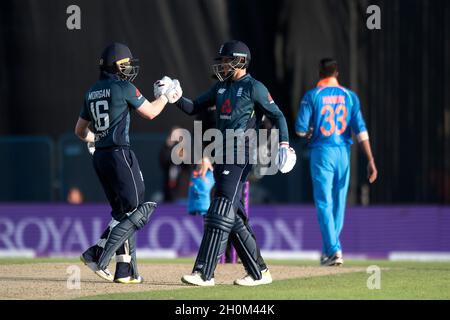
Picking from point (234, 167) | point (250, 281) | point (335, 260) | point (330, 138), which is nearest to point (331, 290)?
point (250, 281)

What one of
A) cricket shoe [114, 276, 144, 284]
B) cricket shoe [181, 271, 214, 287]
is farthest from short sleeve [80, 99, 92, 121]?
cricket shoe [181, 271, 214, 287]

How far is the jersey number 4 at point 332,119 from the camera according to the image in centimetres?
1263

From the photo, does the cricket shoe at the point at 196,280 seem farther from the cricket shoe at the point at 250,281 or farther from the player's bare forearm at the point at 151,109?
the player's bare forearm at the point at 151,109

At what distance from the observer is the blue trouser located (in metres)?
12.5

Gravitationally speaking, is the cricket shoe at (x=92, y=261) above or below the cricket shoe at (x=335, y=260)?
above

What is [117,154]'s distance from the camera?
10078 mm

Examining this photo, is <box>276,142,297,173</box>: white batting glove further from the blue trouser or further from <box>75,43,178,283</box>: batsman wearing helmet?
the blue trouser

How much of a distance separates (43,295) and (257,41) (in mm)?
10199

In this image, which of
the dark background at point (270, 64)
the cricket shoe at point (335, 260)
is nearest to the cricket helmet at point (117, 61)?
the cricket shoe at point (335, 260)

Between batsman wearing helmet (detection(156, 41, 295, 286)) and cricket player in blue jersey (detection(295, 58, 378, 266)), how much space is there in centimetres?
241

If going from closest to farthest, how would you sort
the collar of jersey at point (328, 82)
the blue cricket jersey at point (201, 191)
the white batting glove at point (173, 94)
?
the white batting glove at point (173, 94) < the collar of jersey at point (328, 82) < the blue cricket jersey at point (201, 191)

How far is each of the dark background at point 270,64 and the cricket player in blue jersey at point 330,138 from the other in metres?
5.26

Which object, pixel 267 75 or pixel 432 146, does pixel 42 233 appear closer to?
pixel 267 75
